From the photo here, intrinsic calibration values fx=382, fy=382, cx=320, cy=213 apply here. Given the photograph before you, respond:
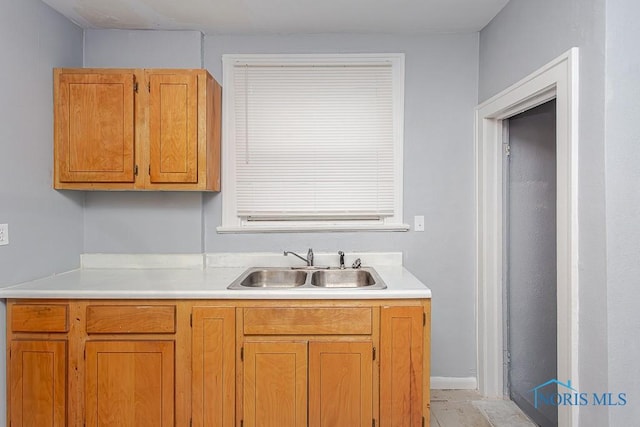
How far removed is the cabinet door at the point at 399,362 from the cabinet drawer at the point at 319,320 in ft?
0.34

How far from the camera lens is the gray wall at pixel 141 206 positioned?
2535 millimetres

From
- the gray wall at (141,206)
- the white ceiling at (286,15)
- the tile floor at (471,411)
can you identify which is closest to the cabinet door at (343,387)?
the tile floor at (471,411)

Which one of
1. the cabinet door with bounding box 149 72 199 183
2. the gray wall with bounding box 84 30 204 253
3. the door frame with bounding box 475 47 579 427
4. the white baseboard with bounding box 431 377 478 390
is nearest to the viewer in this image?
the door frame with bounding box 475 47 579 427

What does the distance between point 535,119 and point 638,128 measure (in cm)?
85

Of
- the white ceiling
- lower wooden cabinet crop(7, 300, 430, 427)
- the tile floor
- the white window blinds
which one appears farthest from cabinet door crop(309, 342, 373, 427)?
the white ceiling

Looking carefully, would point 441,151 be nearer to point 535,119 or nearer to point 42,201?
point 535,119

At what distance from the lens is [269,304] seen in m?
1.92

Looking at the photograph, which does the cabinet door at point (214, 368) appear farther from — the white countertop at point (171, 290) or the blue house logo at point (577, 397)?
the blue house logo at point (577, 397)

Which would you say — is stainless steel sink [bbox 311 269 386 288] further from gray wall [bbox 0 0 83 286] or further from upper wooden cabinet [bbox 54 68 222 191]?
gray wall [bbox 0 0 83 286]

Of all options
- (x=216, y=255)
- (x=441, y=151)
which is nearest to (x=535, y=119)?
(x=441, y=151)

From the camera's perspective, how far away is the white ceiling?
2.22 meters

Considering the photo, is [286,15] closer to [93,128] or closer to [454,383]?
[93,128]

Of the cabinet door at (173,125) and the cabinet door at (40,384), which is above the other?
the cabinet door at (173,125)

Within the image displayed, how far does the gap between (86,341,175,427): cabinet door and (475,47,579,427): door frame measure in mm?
1862
